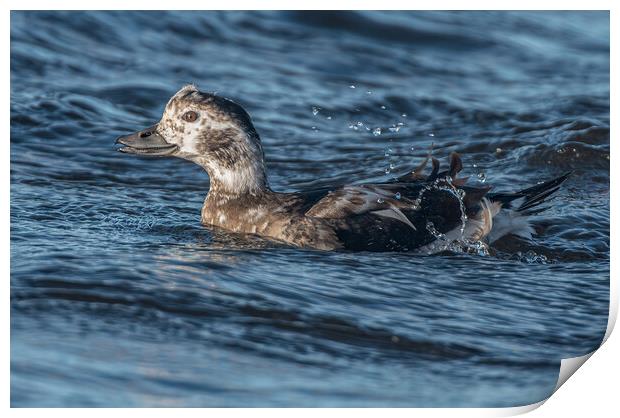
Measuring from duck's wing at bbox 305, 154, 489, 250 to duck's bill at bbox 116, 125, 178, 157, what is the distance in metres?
1.17

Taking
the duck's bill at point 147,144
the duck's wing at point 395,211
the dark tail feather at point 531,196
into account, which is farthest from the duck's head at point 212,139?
the dark tail feather at point 531,196

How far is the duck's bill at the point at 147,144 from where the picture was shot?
26.3 ft

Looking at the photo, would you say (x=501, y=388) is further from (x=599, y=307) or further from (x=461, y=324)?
(x=599, y=307)

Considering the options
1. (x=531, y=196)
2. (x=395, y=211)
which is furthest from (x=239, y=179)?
(x=531, y=196)

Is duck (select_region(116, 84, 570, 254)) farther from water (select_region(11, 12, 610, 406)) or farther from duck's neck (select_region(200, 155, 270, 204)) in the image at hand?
water (select_region(11, 12, 610, 406))

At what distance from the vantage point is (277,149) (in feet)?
34.7

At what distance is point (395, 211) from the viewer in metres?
7.60

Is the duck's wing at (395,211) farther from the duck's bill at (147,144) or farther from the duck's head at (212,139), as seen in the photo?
the duck's bill at (147,144)

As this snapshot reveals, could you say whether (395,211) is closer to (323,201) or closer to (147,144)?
(323,201)

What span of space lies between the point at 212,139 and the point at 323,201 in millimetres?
1006

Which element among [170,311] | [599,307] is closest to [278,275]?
[170,311]

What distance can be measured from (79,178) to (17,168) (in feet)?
1.61

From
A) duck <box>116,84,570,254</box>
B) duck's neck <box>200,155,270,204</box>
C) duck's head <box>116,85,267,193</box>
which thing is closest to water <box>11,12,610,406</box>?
duck <box>116,84,570,254</box>

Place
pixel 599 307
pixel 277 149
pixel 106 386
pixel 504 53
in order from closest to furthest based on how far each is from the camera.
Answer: pixel 106 386
pixel 599 307
pixel 277 149
pixel 504 53
